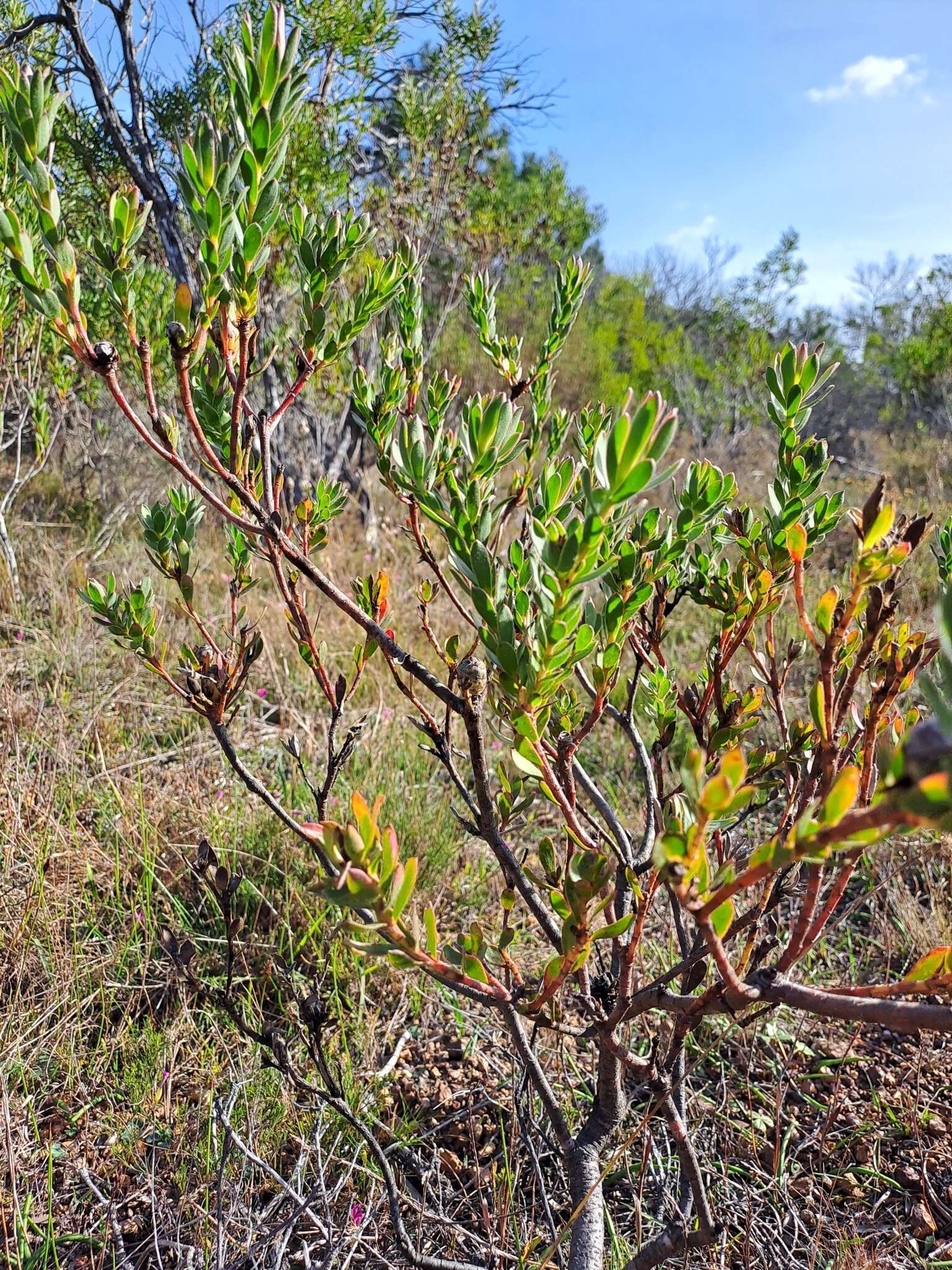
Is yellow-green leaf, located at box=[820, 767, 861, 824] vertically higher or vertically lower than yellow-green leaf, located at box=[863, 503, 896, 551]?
lower

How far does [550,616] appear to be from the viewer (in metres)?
0.63

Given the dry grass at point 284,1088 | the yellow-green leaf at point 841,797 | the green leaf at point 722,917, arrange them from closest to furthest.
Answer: the yellow-green leaf at point 841,797 < the green leaf at point 722,917 < the dry grass at point 284,1088

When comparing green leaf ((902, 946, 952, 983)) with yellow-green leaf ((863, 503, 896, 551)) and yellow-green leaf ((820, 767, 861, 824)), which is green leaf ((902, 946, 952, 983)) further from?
yellow-green leaf ((863, 503, 896, 551))

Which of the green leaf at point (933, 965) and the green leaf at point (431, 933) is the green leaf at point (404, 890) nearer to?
the green leaf at point (431, 933)

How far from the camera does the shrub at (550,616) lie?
1.91ft

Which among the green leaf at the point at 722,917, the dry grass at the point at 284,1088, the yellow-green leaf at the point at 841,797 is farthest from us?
the dry grass at the point at 284,1088

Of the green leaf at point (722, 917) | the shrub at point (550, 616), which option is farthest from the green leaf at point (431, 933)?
the green leaf at point (722, 917)

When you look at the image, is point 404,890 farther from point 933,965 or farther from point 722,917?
point 933,965

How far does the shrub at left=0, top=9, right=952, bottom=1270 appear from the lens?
583mm

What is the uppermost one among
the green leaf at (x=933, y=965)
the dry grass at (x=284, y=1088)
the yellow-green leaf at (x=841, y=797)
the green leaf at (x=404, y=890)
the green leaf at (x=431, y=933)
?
the yellow-green leaf at (x=841, y=797)

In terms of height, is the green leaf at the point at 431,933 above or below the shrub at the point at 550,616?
below

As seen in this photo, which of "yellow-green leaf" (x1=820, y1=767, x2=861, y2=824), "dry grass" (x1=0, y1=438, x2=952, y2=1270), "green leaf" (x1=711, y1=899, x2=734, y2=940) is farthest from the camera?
"dry grass" (x1=0, y1=438, x2=952, y2=1270)

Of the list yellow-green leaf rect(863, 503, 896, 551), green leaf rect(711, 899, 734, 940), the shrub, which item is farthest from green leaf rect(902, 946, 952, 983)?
yellow-green leaf rect(863, 503, 896, 551)

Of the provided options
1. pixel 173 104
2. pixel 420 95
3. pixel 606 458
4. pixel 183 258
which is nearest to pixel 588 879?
pixel 606 458
